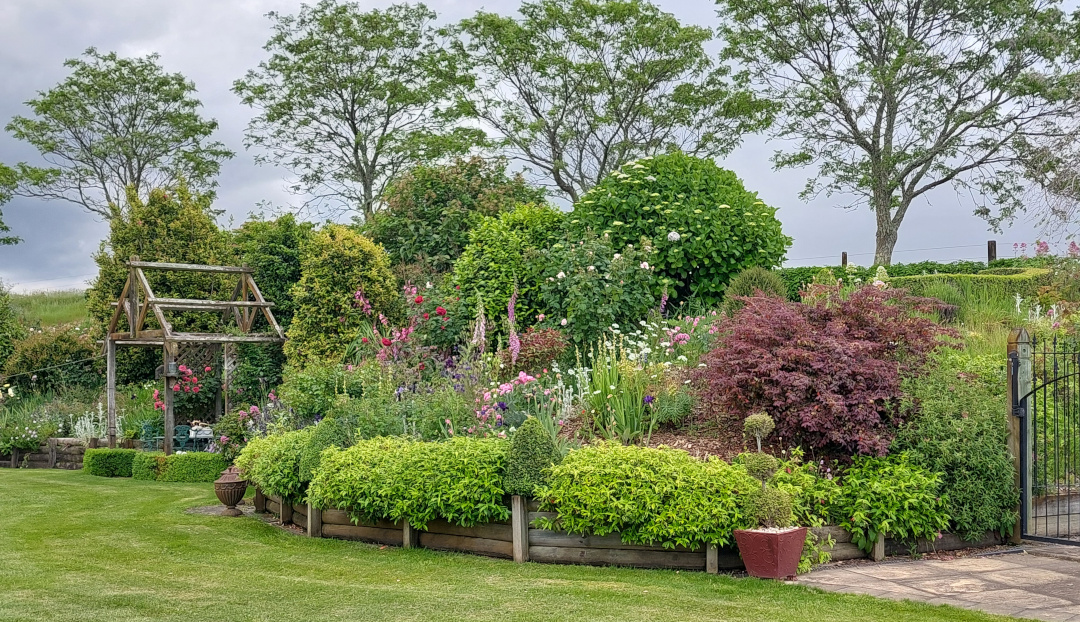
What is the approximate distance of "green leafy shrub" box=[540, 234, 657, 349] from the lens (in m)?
11.0

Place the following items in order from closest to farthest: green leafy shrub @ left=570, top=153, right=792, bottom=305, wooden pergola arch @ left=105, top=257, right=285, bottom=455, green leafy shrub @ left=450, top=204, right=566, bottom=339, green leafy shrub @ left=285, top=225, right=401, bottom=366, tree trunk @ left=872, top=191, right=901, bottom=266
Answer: green leafy shrub @ left=570, top=153, right=792, bottom=305 < green leafy shrub @ left=450, top=204, right=566, bottom=339 < wooden pergola arch @ left=105, top=257, right=285, bottom=455 < green leafy shrub @ left=285, top=225, right=401, bottom=366 < tree trunk @ left=872, top=191, right=901, bottom=266

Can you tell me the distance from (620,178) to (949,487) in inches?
275

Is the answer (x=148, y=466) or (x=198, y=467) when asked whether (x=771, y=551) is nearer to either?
(x=198, y=467)

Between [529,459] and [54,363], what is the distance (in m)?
16.2

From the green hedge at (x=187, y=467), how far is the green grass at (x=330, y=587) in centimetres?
445

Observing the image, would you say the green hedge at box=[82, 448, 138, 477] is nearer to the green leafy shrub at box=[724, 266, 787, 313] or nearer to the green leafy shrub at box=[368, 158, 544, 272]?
the green leafy shrub at box=[368, 158, 544, 272]

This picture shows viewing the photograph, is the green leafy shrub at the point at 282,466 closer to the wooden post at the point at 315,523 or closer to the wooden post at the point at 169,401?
the wooden post at the point at 315,523

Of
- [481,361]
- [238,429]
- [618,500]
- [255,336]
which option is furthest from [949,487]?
[255,336]

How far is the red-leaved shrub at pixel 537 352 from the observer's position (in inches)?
410

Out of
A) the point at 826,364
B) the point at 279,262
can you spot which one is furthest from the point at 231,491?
the point at 279,262

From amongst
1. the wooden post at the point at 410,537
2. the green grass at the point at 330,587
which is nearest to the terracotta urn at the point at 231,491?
the green grass at the point at 330,587

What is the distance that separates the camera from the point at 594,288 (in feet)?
36.2

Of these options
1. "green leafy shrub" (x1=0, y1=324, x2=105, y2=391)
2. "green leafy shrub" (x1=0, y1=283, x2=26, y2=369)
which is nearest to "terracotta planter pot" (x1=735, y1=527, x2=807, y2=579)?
"green leafy shrub" (x1=0, y1=324, x2=105, y2=391)

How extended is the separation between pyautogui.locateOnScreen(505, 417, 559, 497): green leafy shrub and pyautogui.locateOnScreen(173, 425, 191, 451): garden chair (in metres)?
9.76
